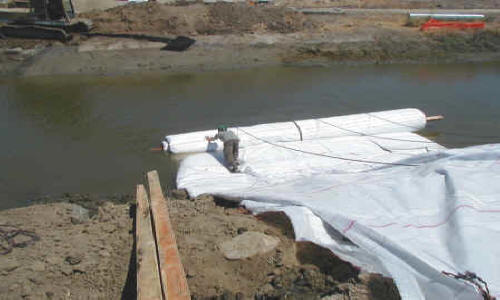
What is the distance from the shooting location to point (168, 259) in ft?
12.0

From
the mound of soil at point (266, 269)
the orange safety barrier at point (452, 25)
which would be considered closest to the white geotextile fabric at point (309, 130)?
the mound of soil at point (266, 269)

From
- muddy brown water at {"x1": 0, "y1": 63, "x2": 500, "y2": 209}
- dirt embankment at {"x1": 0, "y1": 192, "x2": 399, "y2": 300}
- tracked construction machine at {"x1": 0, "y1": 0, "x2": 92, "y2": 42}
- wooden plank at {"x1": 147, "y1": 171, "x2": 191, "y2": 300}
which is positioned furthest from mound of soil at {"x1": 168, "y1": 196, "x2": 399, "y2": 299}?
tracked construction machine at {"x1": 0, "y1": 0, "x2": 92, "y2": 42}

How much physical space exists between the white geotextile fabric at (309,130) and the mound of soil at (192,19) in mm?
14140

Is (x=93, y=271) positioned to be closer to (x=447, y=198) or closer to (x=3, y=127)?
(x=447, y=198)

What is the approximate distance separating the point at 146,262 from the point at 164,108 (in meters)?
10.2

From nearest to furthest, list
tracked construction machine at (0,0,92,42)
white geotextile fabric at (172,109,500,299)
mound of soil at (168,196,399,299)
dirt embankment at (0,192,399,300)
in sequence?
white geotextile fabric at (172,109,500,299)
mound of soil at (168,196,399,299)
dirt embankment at (0,192,399,300)
tracked construction machine at (0,0,92,42)

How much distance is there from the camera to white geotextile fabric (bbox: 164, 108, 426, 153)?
8836mm

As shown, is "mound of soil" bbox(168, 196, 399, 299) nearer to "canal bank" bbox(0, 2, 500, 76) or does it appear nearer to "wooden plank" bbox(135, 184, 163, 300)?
"wooden plank" bbox(135, 184, 163, 300)

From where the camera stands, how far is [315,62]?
1959cm

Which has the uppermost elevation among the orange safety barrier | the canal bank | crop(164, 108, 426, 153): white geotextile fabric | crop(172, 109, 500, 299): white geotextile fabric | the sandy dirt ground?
the orange safety barrier

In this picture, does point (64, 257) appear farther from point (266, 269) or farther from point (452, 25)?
point (452, 25)

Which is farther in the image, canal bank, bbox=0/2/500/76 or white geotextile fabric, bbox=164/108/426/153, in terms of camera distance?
canal bank, bbox=0/2/500/76

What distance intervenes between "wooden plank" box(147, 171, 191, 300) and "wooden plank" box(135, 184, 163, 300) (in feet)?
0.19

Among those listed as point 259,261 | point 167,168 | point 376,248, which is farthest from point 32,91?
point 376,248
